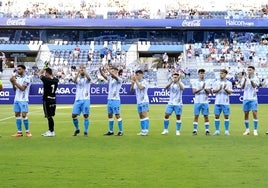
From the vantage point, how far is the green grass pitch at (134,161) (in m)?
10.6

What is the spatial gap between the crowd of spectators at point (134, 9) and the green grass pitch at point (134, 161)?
150 ft

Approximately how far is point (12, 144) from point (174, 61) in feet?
162

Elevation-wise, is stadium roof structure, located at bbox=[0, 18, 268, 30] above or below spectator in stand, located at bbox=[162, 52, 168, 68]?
above

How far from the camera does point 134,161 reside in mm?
13086

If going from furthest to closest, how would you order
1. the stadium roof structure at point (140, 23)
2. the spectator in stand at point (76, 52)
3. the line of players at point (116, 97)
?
the stadium roof structure at point (140, 23)
the spectator in stand at point (76, 52)
the line of players at point (116, 97)

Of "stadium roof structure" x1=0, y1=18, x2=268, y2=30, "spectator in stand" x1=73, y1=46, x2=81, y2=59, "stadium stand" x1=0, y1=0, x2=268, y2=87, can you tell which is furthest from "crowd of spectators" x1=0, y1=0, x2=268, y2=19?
"spectator in stand" x1=73, y1=46, x2=81, y2=59

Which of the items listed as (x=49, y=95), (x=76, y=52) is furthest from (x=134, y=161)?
(x=76, y=52)

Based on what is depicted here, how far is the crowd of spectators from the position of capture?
6462 cm

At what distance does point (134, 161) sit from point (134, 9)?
184ft

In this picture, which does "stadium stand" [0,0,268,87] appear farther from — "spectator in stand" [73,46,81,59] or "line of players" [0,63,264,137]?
"line of players" [0,63,264,137]

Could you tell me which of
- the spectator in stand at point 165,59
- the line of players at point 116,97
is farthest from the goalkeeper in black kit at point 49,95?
the spectator in stand at point 165,59

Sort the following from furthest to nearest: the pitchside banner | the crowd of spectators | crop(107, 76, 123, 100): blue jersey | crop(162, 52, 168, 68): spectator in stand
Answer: the crowd of spectators < crop(162, 52, 168, 68): spectator in stand < the pitchside banner < crop(107, 76, 123, 100): blue jersey

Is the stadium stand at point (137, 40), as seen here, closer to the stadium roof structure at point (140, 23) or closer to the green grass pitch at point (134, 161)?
the stadium roof structure at point (140, 23)

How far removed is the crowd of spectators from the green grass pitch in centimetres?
4577
